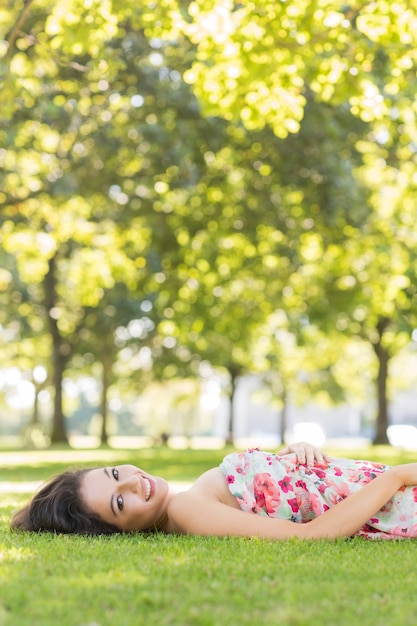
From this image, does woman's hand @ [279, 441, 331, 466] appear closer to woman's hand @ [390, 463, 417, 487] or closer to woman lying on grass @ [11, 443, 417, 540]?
woman lying on grass @ [11, 443, 417, 540]

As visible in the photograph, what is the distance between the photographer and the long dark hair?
18.9 feet

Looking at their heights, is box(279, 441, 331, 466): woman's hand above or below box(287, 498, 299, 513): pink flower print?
above

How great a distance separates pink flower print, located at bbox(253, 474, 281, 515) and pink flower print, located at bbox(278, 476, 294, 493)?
0.13ft

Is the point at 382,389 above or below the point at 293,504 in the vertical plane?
above

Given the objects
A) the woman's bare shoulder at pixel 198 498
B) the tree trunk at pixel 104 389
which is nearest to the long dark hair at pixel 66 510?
the woman's bare shoulder at pixel 198 498

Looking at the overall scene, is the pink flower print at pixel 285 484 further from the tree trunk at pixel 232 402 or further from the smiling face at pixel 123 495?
the tree trunk at pixel 232 402

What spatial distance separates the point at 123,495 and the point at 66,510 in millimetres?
398

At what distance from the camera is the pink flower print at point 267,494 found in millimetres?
5855

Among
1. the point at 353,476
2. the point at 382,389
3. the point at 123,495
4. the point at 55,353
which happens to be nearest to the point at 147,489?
the point at 123,495

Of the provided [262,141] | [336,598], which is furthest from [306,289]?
[336,598]

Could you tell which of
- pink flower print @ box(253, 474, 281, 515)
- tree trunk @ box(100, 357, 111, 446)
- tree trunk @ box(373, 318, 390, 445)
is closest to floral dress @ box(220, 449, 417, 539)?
pink flower print @ box(253, 474, 281, 515)

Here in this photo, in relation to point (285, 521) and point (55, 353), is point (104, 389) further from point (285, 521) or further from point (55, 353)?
point (285, 521)

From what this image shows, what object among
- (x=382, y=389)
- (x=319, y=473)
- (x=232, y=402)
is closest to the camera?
(x=319, y=473)

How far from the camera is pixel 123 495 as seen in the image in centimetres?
574
